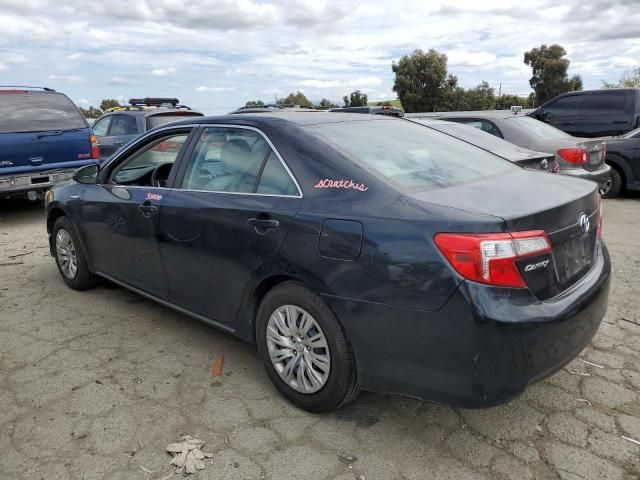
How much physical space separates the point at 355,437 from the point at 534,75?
3725cm

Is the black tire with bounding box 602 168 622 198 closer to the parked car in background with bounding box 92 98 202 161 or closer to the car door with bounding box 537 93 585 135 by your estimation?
the car door with bounding box 537 93 585 135

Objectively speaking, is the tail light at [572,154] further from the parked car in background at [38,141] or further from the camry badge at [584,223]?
the parked car in background at [38,141]

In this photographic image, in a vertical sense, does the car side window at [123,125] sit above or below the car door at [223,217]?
above

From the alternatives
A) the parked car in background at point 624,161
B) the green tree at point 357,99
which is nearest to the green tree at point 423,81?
the green tree at point 357,99

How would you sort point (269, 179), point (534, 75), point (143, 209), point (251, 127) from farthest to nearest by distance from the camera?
point (534, 75) < point (143, 209) < point (251, 127) < point (269, 179)

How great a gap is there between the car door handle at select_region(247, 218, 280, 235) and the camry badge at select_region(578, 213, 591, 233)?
149 centimetres

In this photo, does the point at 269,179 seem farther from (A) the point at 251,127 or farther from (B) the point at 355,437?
(B) the point at 355,437

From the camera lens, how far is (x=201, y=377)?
3336 millimetres

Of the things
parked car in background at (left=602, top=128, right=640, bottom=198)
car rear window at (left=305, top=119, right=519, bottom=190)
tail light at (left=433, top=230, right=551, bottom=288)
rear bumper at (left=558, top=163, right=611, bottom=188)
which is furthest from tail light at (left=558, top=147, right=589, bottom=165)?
tail light at (left=433, top=230, right=551, bottom=288)

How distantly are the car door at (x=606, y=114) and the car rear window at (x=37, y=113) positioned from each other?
29.7 feet

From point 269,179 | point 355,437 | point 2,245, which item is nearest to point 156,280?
point 269,179

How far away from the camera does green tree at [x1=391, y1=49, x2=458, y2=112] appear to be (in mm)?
31375

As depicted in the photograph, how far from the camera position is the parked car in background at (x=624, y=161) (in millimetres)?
8938

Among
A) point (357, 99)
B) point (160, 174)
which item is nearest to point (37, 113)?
point (160, 174)
